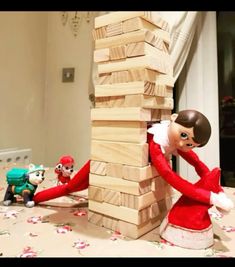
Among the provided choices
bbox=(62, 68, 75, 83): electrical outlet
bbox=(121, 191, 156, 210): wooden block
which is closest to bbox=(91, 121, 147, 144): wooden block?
bbox=(121, 191, 156, 210): wooden block

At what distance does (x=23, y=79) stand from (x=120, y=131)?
1571 mm

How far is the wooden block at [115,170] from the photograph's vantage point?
1.99ft

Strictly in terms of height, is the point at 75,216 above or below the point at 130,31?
below

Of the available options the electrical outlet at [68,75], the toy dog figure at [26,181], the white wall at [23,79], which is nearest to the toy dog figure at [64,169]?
the toy dog figure at [26,181]

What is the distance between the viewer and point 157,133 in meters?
0.61

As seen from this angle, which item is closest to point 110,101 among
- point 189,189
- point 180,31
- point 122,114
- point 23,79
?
point 122,114

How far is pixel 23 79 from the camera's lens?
197 centimetres

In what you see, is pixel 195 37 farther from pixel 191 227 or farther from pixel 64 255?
pixel 64 255

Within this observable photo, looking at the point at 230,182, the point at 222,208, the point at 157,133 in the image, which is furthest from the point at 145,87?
the point at 230,182

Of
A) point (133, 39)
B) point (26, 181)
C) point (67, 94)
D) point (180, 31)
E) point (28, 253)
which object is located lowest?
point (28, 253)

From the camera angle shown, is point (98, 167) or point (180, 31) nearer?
point (98, 167)

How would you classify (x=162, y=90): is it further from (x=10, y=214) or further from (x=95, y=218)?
(x=10, y=214)

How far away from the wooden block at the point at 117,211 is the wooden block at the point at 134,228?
1cm
